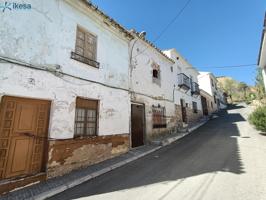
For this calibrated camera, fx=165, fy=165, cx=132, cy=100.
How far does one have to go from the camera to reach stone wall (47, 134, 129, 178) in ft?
16.6

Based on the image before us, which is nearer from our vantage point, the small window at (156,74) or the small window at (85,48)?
the small window at (85,48)

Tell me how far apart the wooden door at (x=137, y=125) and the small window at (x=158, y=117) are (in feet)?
4.10

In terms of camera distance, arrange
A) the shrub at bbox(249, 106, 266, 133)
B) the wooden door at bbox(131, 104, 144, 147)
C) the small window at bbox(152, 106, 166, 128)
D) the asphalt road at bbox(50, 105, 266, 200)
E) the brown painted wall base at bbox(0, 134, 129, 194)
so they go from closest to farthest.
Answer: the asphalt road at bbox(50, 105, 266, 200) → the brown painted wall base at bbox(0, 134, 129, 194) → the wooden door at bbox(131, 104, 144, 147) → the shrub at bbox(249, 106, 266, 133) → the small window at bbox(152, 106, 166, 128)

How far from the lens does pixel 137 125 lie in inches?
371

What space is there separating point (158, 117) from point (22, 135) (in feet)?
26.9

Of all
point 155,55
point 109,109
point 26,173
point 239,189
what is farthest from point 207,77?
point 26,173

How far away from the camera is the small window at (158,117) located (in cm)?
1083

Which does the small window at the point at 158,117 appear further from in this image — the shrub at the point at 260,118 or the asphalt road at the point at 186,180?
the shrub at the point at 260,118

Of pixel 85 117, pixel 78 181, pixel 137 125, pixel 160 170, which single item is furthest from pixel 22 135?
pixel 137 125

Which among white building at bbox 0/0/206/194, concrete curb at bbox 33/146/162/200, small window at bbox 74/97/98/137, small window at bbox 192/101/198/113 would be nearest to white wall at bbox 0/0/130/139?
white building at bbox 0/0/206/194

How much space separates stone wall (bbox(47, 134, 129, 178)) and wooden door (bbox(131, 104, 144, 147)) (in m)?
1.59

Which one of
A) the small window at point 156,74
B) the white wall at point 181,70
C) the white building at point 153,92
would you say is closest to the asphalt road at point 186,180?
the white building at point 153,92

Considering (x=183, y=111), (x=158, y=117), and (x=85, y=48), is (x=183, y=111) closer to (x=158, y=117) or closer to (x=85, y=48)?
(x=158, y=117)

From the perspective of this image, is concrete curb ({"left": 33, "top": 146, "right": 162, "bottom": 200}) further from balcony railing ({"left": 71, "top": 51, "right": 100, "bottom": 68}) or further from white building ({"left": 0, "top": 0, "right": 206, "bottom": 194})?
balcony railing ({"left": 71, "top": 51, "right": 100, "bottom": 68})
